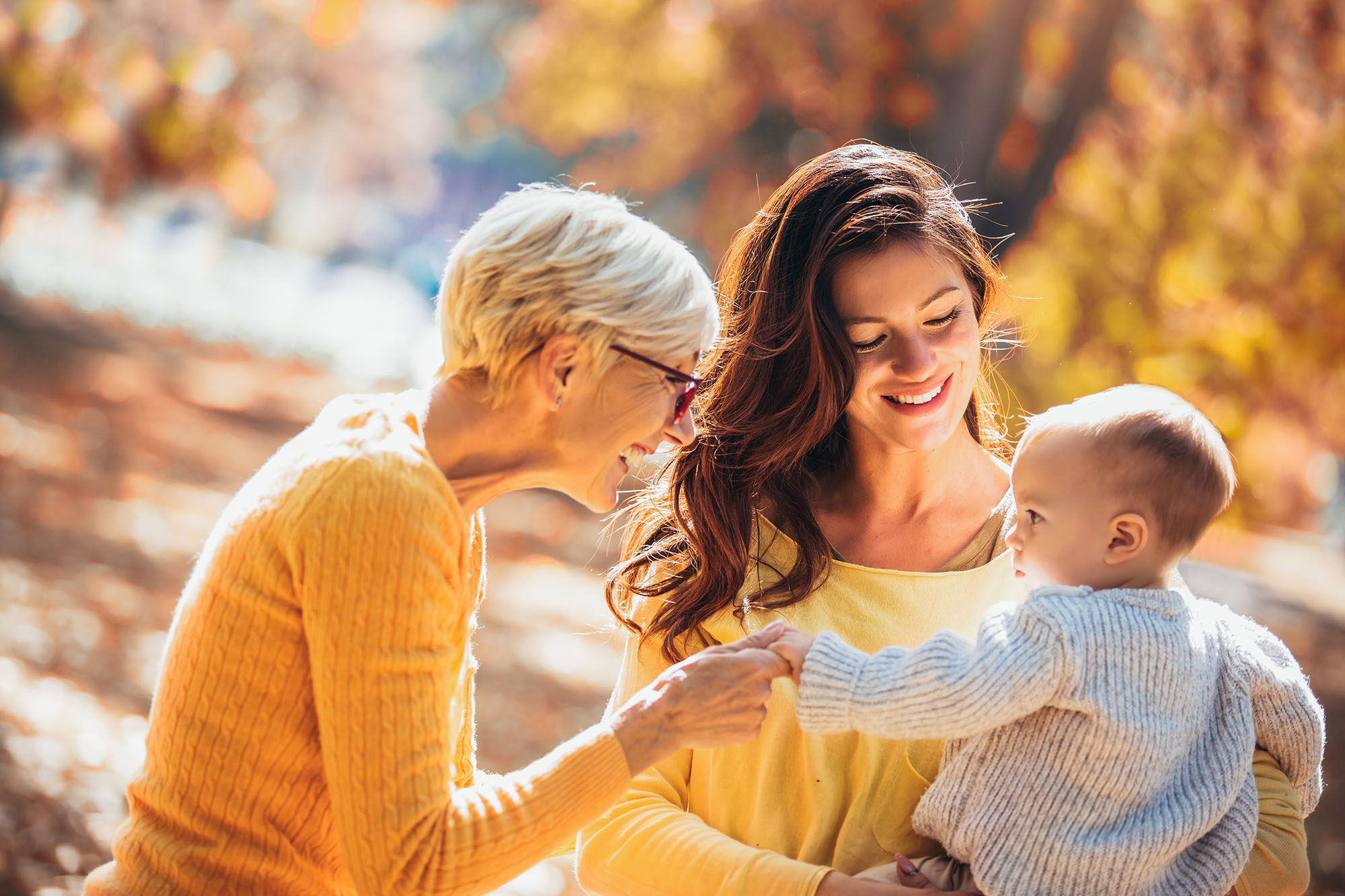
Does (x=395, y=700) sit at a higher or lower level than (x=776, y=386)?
lower

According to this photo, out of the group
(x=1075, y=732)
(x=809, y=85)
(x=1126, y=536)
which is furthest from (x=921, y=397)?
(x=809, y=85)

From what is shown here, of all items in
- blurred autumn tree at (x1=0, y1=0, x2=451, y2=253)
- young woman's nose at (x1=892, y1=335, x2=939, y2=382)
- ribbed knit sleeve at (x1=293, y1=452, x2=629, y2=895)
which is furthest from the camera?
blurred autumn tree at (x1=0, y1=0, x2=451, y2=253)

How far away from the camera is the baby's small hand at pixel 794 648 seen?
201 cm

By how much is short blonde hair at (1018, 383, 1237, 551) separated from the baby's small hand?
60 cm

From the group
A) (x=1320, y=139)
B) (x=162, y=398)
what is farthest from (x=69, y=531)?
(x=1320, y=139)

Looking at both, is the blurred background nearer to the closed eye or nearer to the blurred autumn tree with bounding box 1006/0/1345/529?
the blurred autumn tree with bounding box 1006/0/1345/529

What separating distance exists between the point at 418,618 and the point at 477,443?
0.38 meters

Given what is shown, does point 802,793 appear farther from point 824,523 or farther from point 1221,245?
point 1221,245

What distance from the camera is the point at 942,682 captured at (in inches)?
74.3

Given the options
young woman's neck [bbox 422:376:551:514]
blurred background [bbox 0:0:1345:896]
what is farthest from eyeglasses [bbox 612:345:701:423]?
blurred background [bbox 0:0:1345:896]

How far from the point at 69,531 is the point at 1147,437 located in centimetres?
827

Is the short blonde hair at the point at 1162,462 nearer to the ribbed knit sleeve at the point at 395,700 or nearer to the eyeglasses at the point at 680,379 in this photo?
the eyeglasses at the point at 680,379

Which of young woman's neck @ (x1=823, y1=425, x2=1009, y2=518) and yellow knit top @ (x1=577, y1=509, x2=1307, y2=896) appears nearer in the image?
yellow knit top @ (x1=577, y1=509, x2=1307, y2=896)

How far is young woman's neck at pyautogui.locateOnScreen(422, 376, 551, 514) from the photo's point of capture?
198 centimetres
